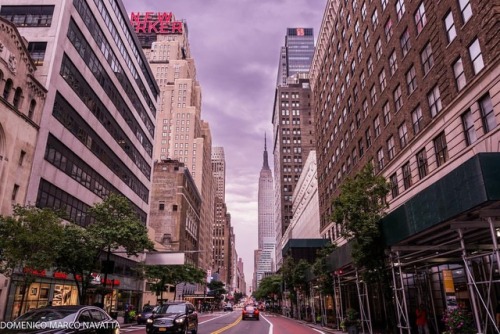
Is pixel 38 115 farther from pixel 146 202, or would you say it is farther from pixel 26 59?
pixel 146 202

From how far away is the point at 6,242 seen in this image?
20.1m

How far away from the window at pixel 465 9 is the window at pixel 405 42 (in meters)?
7.20

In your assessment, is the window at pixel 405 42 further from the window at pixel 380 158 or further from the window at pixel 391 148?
the window at pixel 380 158

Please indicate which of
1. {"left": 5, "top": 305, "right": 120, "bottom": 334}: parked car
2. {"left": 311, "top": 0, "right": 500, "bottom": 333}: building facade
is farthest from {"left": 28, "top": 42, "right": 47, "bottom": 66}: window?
{"left": 311, "top": 0, "right": 500, "bottom": 333}: building facade

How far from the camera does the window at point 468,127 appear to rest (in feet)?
69.7

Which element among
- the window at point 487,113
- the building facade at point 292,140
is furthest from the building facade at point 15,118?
the building facade at point 292,140

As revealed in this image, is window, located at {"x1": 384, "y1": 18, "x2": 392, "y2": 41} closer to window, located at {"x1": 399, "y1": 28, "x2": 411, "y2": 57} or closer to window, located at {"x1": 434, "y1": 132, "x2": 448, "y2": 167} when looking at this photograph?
window, located at {"x1": 399, "y1": 28, "x2": 411, "y2": 57}

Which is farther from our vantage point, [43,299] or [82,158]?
[82,158]

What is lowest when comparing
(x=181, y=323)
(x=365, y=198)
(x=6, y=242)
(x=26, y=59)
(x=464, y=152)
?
(x=181, y=323)

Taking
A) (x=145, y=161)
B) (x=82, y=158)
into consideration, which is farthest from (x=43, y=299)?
(x=145, y=161)

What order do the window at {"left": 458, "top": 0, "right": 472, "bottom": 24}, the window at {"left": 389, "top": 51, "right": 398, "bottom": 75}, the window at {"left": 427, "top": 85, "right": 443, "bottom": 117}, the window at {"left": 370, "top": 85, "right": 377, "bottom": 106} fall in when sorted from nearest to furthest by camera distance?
1. the window at {"left": 458, "top": 0, "right": 472, "bottom": 24}
2. the window at {"left": 427, "top": 85, "right": 443, "bottom": 117}
3. the window at {"left": 389, "top": 51, "right": 398, "bottom": 75}
4. the window at {"left": 370, "top": 85, "right": 377, "bottom": 106}

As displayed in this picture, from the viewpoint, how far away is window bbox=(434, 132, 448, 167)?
79.4ft

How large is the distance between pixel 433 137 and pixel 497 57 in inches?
303

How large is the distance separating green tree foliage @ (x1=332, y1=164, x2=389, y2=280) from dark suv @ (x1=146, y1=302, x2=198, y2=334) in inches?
391
